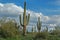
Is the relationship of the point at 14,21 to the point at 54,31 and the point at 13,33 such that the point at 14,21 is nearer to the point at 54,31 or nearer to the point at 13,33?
the point at 13,33

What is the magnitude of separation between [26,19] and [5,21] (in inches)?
186

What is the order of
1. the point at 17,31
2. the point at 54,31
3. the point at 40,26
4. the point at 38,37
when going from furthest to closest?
the point at 54,31 → the point at 40,26 → the point at 17,31 → the point at 38,37

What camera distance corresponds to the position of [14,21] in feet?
121

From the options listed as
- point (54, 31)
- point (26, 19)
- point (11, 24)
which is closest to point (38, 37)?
point (26, 19)

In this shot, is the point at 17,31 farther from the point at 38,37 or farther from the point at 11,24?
the point at 38,37

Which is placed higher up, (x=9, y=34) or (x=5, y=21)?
(x=5, y=21)

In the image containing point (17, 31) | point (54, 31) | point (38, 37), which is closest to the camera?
point (38, 37)

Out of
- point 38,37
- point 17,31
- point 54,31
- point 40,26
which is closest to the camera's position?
point 38,37

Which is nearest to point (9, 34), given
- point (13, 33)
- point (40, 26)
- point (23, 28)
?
point (13, 33)

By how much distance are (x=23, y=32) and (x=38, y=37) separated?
4688mm

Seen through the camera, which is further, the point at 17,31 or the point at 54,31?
the point at 54,31

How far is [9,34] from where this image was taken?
33125 mm

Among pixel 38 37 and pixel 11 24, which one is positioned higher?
pixel 11 24

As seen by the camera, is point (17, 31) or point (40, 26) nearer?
point (17, 31)
